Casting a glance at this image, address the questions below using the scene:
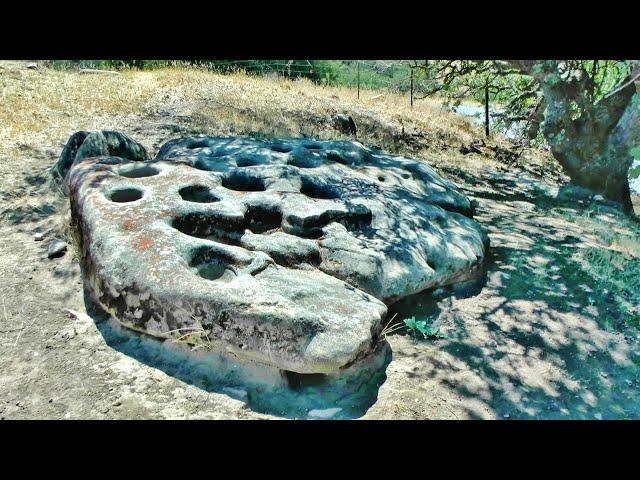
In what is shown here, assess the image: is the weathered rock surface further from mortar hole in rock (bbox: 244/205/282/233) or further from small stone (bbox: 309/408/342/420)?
small stone (bbox: 309/408/342/420)

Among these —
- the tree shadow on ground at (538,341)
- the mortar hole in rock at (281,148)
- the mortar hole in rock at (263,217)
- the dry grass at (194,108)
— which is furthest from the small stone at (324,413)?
the dry grass at (194,108)

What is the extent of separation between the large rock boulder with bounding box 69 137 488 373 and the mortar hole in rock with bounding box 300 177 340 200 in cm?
1

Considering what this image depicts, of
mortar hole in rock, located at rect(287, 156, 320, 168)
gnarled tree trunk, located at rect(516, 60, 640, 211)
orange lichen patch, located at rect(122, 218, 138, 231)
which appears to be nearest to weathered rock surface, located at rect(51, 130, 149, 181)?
mortar hole in rock, located at rect(287, 156, 320, 168)

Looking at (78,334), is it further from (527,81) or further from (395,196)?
(527,81)

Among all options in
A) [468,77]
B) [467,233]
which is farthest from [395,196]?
[468,77]

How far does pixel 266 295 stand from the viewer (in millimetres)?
4070

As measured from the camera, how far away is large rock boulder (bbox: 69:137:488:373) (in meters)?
3.92

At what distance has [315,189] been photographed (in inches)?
252

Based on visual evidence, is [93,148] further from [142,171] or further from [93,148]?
[142,171]

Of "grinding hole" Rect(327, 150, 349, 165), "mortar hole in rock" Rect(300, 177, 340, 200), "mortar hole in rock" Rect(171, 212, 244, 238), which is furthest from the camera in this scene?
"grinding hole" Rect(327, 150, 349, 165)

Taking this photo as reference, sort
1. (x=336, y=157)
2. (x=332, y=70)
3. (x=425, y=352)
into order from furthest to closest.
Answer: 1. (x=332, y=70)
2. (x=336, y=157)
3. (x=425, y=352)

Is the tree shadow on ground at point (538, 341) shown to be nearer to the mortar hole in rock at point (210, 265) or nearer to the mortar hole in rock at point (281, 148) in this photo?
the mortar hole in rock at point (210, 265)

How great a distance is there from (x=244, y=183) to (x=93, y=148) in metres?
2.11

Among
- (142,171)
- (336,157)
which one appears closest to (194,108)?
(336,157)
